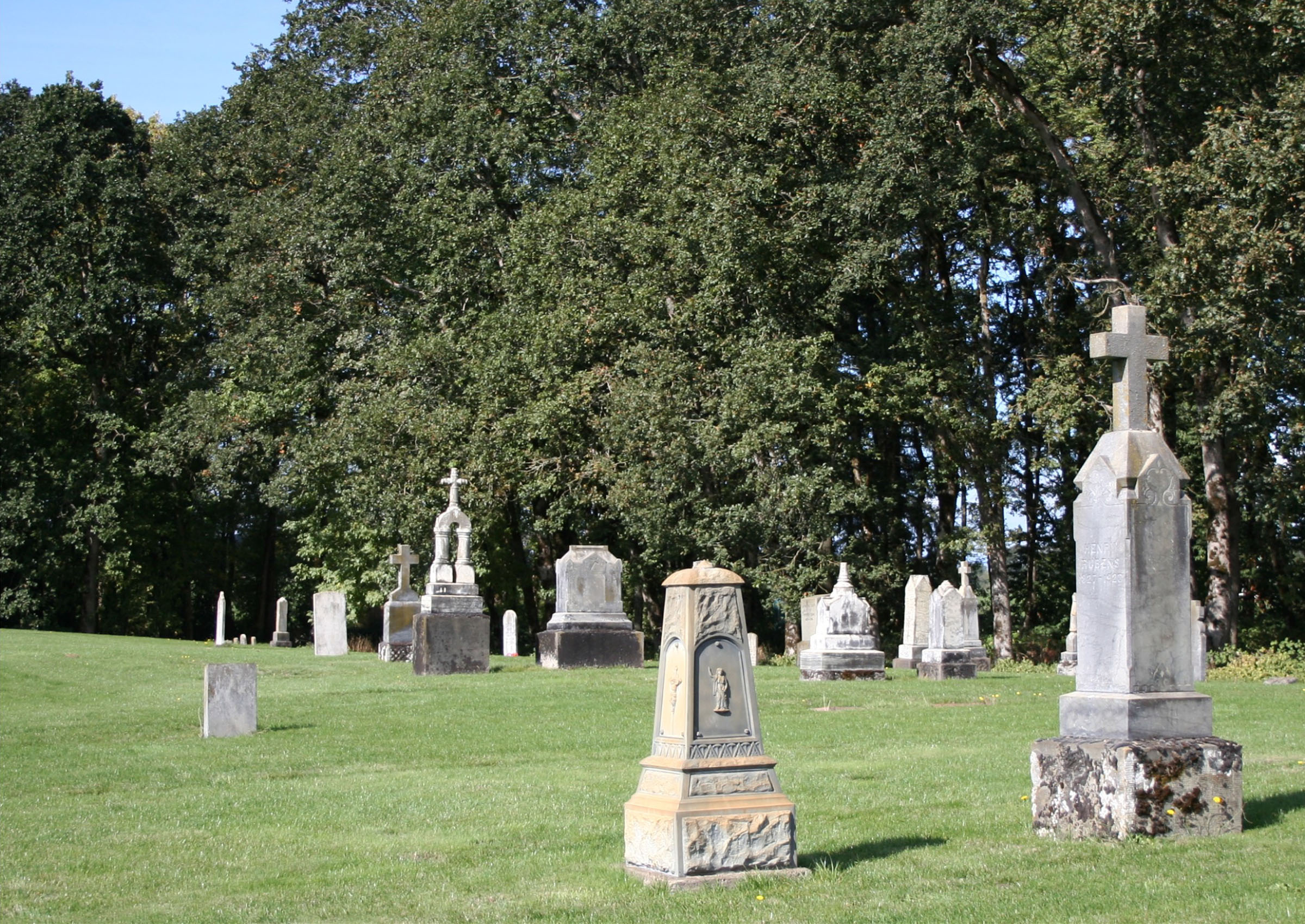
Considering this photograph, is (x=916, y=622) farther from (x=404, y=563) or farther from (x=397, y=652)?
(x=404, y=563)

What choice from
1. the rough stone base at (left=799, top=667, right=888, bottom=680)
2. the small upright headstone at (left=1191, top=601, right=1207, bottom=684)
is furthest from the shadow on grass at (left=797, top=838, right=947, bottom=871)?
the small upright headstone at (left=1191, top=601, right=1207, bottom=684)

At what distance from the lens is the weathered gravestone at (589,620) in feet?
77.1

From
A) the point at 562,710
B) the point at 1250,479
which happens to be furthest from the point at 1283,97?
the point at 562,710

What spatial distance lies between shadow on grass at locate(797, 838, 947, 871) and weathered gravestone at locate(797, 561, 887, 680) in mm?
12397

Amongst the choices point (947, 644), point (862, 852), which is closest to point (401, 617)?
point (947, 644)

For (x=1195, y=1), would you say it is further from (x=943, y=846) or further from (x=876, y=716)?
(x=943, y=846)

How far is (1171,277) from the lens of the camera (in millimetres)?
23781

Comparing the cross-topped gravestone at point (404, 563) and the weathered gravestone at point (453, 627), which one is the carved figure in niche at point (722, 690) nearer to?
the weathered gravestone at point (453, 627)

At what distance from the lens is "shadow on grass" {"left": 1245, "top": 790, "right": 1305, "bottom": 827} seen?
8797 mm

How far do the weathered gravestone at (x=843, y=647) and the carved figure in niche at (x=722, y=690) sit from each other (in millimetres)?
13612

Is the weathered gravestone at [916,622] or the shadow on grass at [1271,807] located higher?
the weathered gravestone at [916,622]

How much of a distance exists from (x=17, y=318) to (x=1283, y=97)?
117 feet

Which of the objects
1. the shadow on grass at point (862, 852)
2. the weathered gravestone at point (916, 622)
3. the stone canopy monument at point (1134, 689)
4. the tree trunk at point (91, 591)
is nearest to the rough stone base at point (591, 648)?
the weathered gravestone at point (916, 622)

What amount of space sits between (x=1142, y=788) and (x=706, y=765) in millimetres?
2727
